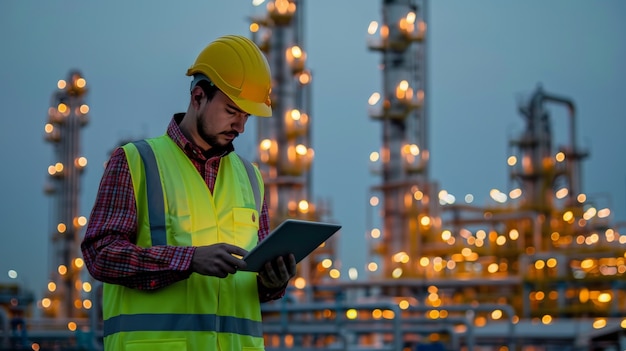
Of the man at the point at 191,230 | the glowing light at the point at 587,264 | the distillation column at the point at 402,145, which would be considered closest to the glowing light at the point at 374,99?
the distillation column at the point at 402,145

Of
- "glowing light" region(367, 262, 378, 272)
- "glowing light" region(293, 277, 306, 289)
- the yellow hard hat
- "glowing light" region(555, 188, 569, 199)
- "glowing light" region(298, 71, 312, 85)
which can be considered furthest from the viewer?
"glowing light" region(555, 188, 569, 199)

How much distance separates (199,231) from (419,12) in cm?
2538

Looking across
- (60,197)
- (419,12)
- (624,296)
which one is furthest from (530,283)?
(60,197)

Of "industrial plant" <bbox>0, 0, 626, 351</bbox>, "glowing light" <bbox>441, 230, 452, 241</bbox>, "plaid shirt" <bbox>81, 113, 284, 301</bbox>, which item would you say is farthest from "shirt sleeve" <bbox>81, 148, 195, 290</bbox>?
"glowing light" <bbox>441, 230, 452, 241</bbox>

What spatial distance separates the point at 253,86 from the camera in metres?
2.62

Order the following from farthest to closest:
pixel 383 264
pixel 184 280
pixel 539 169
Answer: pixel 539 169, pixel 383 264, pixel 184 280

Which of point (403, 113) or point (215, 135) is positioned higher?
point (403, 113)

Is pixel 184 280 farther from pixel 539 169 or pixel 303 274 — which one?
pixel 539 169

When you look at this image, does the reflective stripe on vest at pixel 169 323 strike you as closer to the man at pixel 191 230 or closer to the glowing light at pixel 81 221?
the man at pixel 191 230

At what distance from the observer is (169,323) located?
2480 mm

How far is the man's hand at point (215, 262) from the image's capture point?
238cm

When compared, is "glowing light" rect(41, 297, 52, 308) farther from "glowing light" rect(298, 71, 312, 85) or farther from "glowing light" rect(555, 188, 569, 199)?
"glowing light" rect(555, 188, 569, 199)

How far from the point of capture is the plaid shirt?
7.93 ft

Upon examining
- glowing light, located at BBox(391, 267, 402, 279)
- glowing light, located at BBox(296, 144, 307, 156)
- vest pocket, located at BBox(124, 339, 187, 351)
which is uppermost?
glowing light, located at BBox(296, 144, 307, 156)
